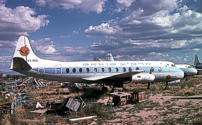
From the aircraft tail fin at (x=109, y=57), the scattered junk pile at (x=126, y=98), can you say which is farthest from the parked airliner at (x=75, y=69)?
the aircraft tail fin at (x=109, y=57)

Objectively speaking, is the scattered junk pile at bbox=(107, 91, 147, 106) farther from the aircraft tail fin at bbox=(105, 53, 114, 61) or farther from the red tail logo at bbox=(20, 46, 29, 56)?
the aircraft tail fin at bbox=(105, 53, 114, 61)

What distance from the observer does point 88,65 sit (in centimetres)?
1917

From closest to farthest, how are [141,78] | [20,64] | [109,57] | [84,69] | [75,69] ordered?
[20,64], [141,78], [75,69], [84,69], [109,57]

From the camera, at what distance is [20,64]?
53.8ft

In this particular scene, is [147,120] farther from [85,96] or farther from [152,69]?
[152,69]

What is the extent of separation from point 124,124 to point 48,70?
12.1 meters

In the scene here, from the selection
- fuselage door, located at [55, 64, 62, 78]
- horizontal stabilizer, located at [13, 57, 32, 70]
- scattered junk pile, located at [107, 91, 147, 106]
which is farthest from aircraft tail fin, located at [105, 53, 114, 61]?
scattered junk pile, located at [107, 91, 147, 106]

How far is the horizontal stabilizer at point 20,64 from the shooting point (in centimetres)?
1560

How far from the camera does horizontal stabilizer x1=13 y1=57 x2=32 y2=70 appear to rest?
1560 centimetres

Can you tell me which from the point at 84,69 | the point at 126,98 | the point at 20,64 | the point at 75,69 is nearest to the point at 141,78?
the point at 126,98

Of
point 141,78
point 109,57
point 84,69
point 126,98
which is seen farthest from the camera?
point 109,57

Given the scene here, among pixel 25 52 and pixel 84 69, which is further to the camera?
pixel 84 69

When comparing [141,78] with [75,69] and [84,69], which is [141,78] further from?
[75,69]

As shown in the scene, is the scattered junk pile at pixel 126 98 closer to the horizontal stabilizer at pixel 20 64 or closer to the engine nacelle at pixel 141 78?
the engine nacelle at pixel 141 78
